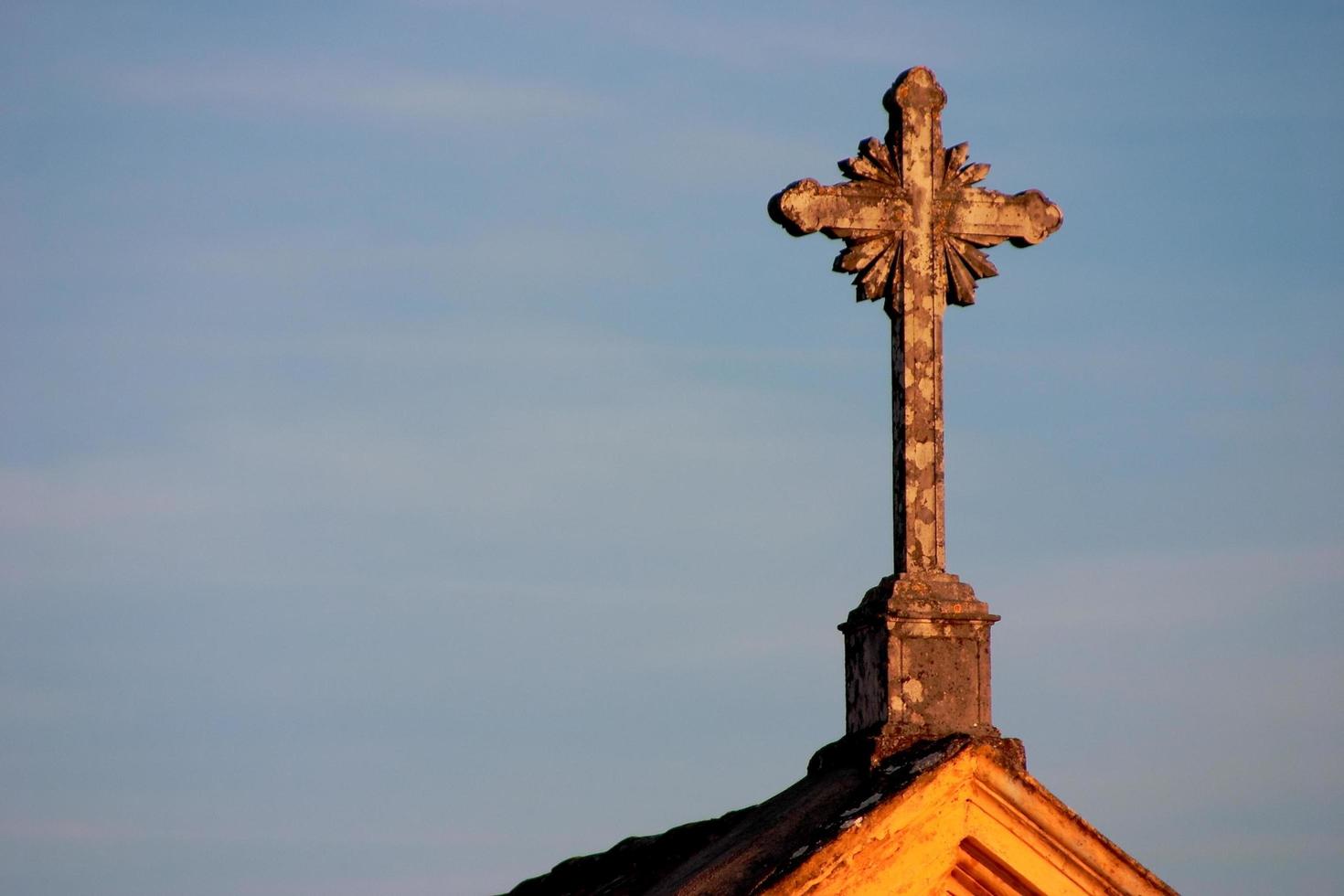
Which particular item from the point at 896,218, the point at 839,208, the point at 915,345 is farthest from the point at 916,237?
the point at 915,345

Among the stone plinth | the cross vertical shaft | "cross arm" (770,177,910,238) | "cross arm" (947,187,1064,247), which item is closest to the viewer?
the stone plinth

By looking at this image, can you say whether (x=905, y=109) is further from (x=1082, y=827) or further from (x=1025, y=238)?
(x=1082, y=827)

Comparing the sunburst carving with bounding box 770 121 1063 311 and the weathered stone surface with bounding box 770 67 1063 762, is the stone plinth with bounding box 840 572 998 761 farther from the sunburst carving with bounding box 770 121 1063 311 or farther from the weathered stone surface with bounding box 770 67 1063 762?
the sunburst carving with bounding box 770 121 1063 311

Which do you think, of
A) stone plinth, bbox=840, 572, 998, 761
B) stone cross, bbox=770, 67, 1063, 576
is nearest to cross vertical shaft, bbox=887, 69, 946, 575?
stone cross, bbox=770, 67, 1063, 576

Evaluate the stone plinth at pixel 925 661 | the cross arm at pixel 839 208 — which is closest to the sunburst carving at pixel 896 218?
the cross arm at pixel 839 208

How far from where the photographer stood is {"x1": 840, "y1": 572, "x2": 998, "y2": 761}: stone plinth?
372 inches

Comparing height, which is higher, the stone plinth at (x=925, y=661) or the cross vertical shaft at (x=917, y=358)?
the cross vertical shaft at (x=917, y=358)

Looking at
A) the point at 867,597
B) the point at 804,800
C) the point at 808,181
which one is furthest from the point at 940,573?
the point at 808,181

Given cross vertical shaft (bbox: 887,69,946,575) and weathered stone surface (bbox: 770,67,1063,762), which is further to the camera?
cross vertical shaft (bbox: 887,69,946,575)

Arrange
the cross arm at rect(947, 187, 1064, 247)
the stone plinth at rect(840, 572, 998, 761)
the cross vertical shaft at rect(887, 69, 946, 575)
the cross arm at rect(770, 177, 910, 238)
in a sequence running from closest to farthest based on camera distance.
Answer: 1. the stone plinth at rect(840, 572, 998, 761)
2. the cross vertical shaft at rect(887, 69, 946, 575)
3. the cross arm at rect(770, 177, 910, 238)
4. the cross arm at rect(947, 187, 1064, 247)

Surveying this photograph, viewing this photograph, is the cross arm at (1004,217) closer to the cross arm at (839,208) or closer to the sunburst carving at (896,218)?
the sunburst carving at (896,218)

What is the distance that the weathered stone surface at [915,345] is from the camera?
9.52 meters

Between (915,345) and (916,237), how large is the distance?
1.79 feet

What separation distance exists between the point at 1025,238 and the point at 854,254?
0.94m
